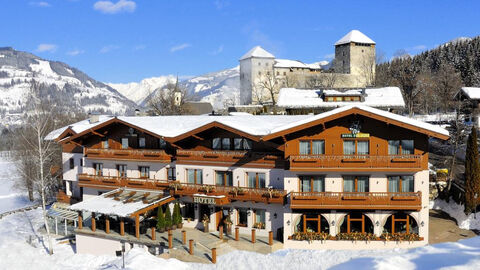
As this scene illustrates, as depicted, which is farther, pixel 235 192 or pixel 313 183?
pixel 235 192

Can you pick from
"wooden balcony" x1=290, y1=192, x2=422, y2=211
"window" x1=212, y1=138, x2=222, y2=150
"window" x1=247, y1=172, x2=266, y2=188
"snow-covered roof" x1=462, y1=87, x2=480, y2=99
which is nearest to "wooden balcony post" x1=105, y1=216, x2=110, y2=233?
"window" x1=212, y1=138, x2=222, y2=150

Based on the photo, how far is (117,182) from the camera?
33469 mm

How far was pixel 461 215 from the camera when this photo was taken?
29.8 meters

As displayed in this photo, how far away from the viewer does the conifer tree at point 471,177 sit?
95.6 ft

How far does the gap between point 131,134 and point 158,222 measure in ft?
29.4

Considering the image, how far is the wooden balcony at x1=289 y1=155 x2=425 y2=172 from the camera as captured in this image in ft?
81.9

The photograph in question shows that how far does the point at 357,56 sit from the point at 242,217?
82.9 m

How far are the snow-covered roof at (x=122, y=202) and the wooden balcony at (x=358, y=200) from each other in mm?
9644

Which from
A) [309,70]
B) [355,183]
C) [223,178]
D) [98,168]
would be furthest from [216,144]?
[309,70]

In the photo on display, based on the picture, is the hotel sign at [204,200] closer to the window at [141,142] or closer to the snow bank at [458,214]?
the window at [141,142]

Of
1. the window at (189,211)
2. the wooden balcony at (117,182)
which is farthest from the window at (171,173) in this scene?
the window at (189,211)

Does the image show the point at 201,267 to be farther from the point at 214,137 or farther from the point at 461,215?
the point at 461,215

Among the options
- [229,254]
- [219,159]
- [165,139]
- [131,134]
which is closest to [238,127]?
[219,159]

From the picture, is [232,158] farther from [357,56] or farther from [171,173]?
[357,56]
